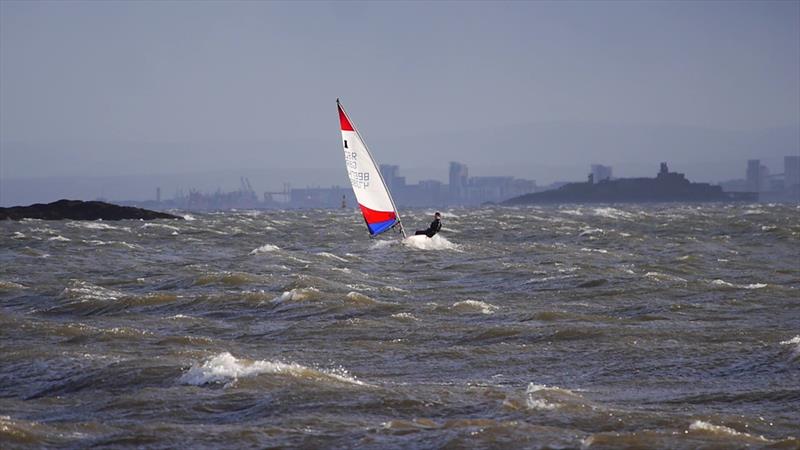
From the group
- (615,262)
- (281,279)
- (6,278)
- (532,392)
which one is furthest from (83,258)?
(532,392)

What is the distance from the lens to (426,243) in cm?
4212

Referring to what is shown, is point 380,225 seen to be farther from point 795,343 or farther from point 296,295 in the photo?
point 795,343

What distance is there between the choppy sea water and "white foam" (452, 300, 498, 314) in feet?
0.27

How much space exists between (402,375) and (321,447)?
14.1ft

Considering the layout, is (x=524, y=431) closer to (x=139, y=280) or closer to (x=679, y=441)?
(x=679, y=441)

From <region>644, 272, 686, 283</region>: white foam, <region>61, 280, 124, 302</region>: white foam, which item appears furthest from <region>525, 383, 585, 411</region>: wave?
<region>644, 272, 686, 283</region>: white foam

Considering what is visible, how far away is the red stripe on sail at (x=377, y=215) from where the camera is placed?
42844 millimetres

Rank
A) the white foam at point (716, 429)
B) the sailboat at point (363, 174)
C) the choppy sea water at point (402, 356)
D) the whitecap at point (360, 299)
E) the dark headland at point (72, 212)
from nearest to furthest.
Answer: the white foam at point (716, 429) → the choppy sea water at point (402, 356) → the whitecap at point (360, 299) → the sailboat at point (363, 174) → the dark headland at point (72, 212)

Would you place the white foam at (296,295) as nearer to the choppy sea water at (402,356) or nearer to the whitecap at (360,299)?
the choppy sea water at (402,356)

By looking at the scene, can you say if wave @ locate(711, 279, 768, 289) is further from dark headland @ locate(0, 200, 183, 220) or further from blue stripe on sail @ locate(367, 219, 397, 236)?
dark headland @ locate(0, 200, 183, 220)

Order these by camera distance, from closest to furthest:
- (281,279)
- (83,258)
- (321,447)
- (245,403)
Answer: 1. (321,447)
2. (245,403)
3. (281,279)
4. (83,258)

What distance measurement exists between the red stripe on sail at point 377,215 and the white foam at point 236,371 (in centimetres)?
2857

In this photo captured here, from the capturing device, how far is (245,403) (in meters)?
12.3

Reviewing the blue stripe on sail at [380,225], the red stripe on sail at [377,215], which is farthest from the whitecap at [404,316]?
the blue stripe on sail at [380,225]
